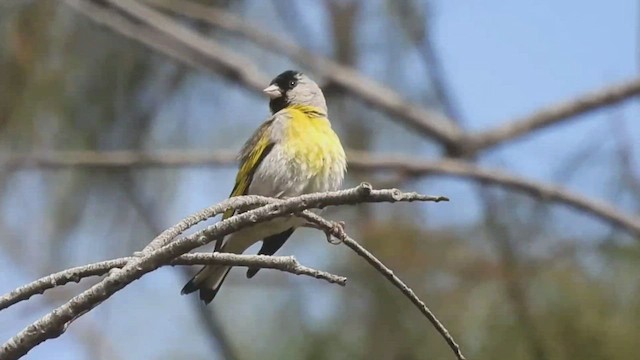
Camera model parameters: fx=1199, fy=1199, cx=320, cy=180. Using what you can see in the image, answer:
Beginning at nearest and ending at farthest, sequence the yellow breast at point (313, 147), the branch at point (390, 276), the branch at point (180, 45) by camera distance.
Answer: the branch at point (390, 276) < the yellow breast at point (313, 147) < the branch at point (180, 45)

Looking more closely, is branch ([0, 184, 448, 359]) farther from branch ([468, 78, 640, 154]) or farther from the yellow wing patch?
branch ([468, 78, 640, 154])

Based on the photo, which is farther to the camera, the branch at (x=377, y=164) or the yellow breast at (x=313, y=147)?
the branch at (x=377, y=164)

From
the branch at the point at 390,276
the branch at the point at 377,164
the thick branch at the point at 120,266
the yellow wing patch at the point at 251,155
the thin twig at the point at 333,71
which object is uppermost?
the thin twig at the point at 333,71

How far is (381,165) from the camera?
13.6 ft

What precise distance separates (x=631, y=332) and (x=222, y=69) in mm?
1858

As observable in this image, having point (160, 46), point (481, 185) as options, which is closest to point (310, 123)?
point (481, 185)

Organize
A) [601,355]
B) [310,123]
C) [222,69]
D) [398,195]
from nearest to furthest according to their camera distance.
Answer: [398,195] < [310,123] < [601,355] < [222,69]

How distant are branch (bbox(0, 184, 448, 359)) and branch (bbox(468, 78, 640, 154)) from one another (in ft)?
9.53

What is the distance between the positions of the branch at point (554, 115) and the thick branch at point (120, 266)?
2972mm

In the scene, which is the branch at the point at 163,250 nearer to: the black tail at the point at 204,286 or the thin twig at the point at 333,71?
the black tail at the point at 204,286

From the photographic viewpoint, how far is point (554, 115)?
421cm

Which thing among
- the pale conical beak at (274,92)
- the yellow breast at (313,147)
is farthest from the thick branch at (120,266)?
the pale conical beak at (274,92)

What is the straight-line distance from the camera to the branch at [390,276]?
4.02 ft

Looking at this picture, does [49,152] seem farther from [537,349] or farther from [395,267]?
[537,349]
